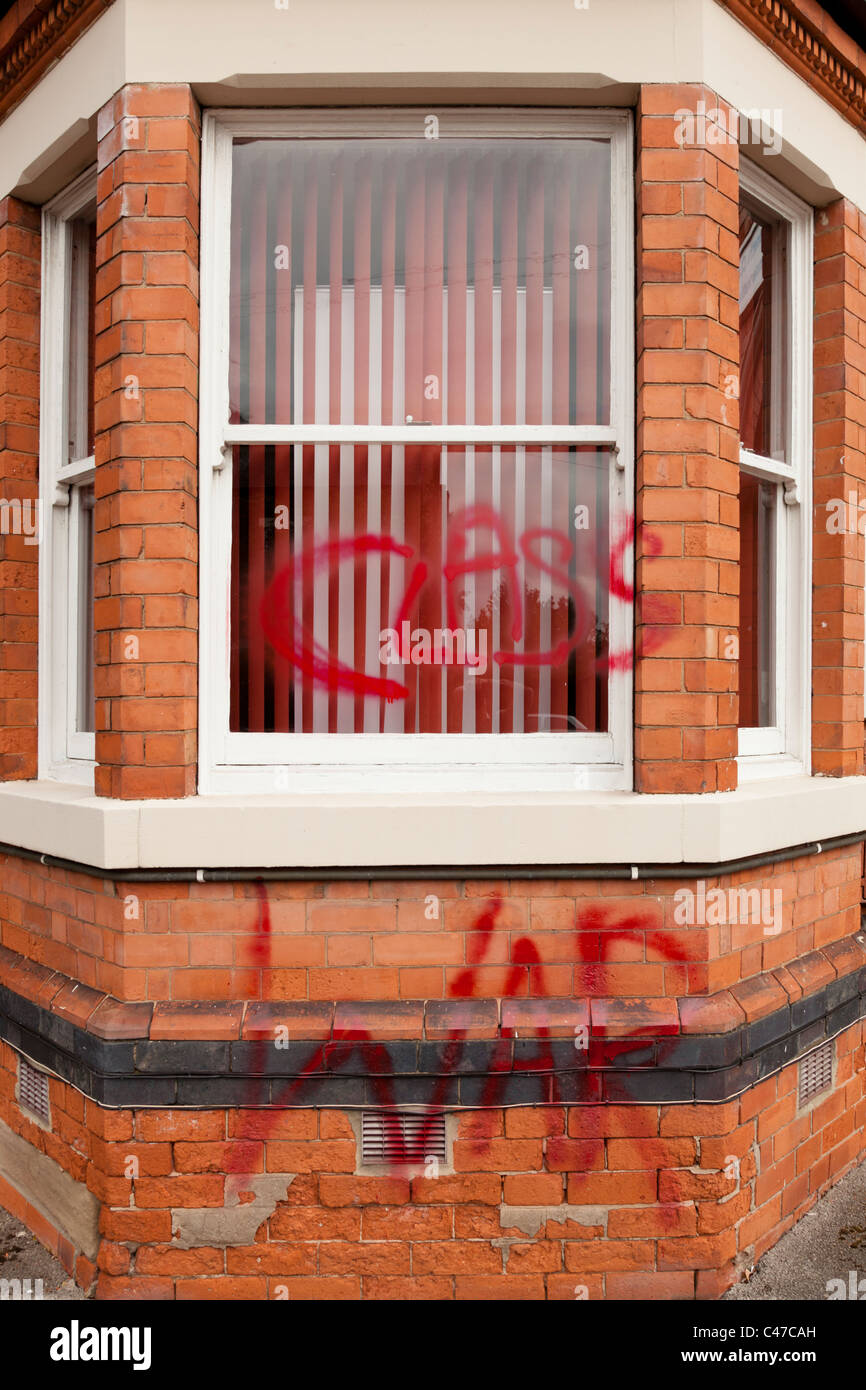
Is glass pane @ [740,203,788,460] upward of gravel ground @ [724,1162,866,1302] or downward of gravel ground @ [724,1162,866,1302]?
upward

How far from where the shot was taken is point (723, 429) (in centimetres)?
280

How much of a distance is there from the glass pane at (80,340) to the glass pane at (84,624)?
0.19 meters

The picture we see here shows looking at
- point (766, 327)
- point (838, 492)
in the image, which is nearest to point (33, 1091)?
point (838, 492)

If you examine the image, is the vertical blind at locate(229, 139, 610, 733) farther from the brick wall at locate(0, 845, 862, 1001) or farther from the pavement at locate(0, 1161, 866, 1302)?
the pavement at locate(0, 1161, 866, 1302)

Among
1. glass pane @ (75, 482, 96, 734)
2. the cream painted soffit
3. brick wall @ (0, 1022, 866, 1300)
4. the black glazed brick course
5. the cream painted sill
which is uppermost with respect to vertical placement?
the cream painted soffit

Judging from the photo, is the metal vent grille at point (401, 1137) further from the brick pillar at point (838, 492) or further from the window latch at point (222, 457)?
the window latch at point (222, 457)

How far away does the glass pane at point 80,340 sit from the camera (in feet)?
10.9

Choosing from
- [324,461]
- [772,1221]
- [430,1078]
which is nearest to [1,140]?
Result: [324,461]

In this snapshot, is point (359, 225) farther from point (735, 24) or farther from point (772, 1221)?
point (772, 1221)

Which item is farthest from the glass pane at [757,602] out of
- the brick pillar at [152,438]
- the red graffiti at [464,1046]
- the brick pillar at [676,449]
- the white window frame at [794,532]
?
the brick pillar at [152,438]

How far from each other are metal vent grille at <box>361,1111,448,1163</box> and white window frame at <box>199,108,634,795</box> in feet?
3.29

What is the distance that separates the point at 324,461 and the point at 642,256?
1202 mm

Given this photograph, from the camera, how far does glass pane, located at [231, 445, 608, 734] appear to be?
2.90 meters

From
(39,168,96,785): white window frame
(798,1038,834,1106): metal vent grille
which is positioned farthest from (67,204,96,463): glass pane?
(798,1038,834,1106): metal vent grille
